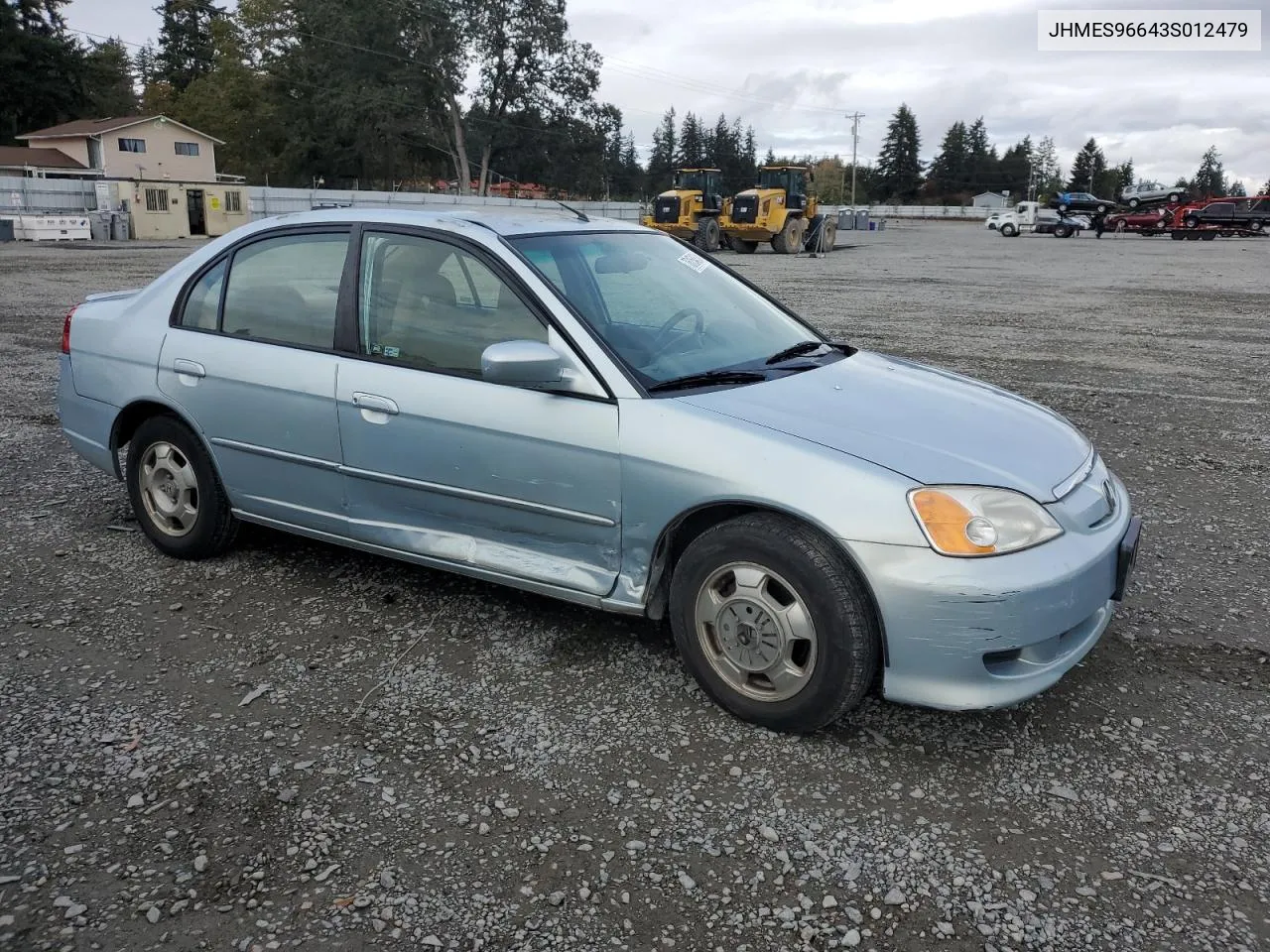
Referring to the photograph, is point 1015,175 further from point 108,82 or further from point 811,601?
point 811,601

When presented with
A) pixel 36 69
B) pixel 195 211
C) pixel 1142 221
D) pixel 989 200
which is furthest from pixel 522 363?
pixel 989 200

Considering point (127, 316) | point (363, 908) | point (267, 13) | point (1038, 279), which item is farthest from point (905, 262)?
point (267, 13)

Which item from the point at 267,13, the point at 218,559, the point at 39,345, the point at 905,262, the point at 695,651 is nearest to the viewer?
the point at 695,651

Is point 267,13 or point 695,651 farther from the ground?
point 267,13

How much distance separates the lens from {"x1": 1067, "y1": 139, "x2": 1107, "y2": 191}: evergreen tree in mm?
124875

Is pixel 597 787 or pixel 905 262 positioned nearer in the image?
pixel 597 787

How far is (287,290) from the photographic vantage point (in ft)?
13.9

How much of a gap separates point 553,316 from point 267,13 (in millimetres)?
77222

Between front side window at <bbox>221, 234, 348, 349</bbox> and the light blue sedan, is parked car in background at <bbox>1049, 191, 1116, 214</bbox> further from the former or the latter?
front side window at <bbox>221, 234, 348, 349</bbox>

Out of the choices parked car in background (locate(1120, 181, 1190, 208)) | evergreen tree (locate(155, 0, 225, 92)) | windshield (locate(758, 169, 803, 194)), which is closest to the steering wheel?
windshield (locate(758, 169, 803, 194))

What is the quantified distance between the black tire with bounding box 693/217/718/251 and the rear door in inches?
1125

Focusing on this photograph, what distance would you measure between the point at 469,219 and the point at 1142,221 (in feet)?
186

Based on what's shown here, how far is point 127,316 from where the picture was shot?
4.66 meters

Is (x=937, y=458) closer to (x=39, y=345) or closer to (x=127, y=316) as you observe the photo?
(x=127, y=316)
